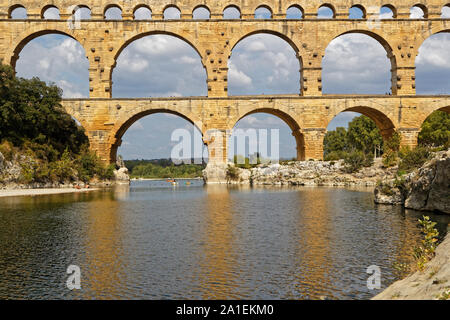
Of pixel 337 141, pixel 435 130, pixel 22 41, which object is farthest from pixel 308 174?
pixel 337 141

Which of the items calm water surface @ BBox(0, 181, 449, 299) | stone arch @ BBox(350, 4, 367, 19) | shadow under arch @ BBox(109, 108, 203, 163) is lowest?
calm water surface @ BBox(0, 181, 449, 299)

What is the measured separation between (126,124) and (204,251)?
28378mm

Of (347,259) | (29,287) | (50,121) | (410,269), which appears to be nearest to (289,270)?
(347,259)

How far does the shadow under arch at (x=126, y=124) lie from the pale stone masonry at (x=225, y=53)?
0.11 meters

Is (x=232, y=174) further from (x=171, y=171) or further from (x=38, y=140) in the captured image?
(x=171, y=171)

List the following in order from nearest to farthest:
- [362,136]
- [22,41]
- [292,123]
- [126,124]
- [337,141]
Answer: [22,41]
[126,124]
[292,123]
[362,136]
[337,141]

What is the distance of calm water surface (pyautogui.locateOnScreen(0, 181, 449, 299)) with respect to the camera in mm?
7020

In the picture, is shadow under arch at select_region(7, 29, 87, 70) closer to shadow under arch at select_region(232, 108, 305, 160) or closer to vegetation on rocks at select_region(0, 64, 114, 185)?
vegetation on rocks at select_region(0, 64, 114, 185)

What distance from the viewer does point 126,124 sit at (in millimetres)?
Answer: 36500

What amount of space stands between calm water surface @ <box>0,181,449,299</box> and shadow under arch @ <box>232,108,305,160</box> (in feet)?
64.8

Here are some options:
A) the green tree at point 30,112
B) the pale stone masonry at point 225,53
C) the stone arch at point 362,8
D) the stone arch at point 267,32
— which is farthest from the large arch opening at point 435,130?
the green tree at point 30,112

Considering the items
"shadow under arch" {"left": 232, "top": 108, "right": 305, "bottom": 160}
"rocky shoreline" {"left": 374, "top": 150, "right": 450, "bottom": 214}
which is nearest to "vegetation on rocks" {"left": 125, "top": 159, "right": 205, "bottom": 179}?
"shadow under arch" {"left": 232, "top": 108, "right": 305, "bottom": 160}

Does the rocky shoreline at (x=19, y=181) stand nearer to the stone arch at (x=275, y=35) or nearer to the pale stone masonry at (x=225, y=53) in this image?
the pale stone masonry at (x=225, y=53)
